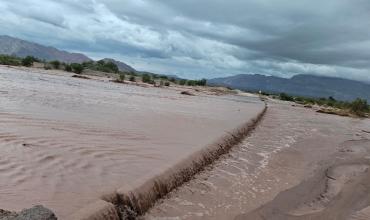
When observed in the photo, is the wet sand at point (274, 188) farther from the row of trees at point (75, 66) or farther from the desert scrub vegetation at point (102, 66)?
the desert scrub vegetation at point (102, 66)

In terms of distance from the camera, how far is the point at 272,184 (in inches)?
456

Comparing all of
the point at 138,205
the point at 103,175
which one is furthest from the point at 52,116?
the point at 138,205

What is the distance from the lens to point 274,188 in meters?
11.2

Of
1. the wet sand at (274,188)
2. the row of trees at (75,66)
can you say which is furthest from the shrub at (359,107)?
the wet sand at (274,188)

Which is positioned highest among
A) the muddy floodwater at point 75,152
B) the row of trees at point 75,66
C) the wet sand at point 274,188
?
the row of trees at point 75,66

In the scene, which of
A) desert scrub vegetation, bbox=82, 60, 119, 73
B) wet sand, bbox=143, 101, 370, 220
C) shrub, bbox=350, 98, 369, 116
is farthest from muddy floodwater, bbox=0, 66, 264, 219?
desert scrub vegetation, bbox=82, 60, 119, 73

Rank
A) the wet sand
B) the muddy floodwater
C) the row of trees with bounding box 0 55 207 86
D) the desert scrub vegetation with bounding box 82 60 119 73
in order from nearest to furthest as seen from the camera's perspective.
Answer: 1. the muddy floodwater
2. the wet sand
3. the row of trees with bounding box 0 55 207 86
4. the desert scrub vegetation with bounding box 82 60 119 73

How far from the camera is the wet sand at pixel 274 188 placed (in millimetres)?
8828

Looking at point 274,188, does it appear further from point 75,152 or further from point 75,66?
point 75,66

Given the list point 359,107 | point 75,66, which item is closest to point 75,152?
point 359,107

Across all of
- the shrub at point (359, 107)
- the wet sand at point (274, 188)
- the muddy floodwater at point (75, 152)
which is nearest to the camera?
the muddy floodwater at point (75, 152)

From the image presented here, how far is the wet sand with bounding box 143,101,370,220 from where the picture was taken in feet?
29.0

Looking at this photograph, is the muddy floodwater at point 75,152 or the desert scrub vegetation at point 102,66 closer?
the muddy floodwater at point 75,152

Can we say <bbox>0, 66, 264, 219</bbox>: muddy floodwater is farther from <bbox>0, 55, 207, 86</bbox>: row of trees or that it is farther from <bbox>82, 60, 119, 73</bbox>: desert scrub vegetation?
<bbox>82, 60, 119, 73</bbox>: desert scrub vegetation
